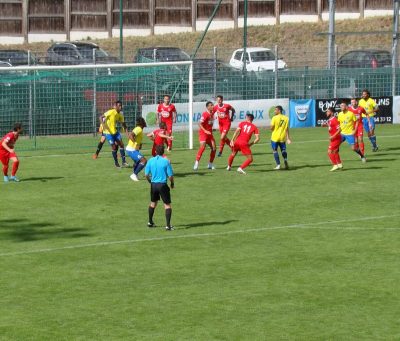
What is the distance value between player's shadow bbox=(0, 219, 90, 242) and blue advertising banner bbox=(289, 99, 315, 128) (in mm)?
24316

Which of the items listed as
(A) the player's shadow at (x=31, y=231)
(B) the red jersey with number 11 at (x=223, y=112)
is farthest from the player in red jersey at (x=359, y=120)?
(A) the player's shadow at (x=31, y=231)

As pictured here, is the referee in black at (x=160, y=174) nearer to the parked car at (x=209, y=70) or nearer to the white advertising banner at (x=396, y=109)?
the parked car at (x=209, y=70)

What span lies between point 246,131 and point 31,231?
949 centimetres

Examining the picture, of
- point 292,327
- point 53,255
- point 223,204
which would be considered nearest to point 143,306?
point 292,327

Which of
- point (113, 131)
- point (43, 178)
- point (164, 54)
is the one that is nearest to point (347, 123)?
point (113, 131)

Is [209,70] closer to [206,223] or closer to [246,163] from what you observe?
[246,163]

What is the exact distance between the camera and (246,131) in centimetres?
3106

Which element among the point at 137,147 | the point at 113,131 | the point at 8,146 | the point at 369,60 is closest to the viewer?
the point at 8,146

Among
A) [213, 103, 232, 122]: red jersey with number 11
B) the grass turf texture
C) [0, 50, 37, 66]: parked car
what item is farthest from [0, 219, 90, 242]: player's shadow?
[0, 50, 37, 66]: parked car

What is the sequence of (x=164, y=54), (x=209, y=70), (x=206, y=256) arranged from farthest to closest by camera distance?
(x=164, y=54), (x=209, y=70), (x=206, y=256)

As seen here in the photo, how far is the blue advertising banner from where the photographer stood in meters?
47.3

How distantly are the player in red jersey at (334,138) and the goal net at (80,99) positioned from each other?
978 cm

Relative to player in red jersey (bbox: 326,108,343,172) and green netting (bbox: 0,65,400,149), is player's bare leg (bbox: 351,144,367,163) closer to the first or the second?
player in red jersey (bbox: 326,108,343,172)

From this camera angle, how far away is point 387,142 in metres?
40.1
